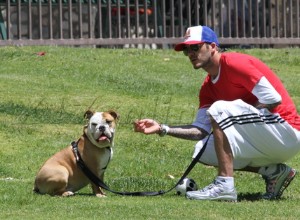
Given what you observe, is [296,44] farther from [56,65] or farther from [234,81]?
[234,81]

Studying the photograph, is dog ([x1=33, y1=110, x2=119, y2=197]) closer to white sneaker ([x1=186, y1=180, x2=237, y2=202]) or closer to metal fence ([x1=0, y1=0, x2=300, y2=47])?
white sneaker ([x1=186, y1=180, x2=237, y2=202])

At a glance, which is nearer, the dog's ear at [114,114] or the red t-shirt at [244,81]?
the red t-shirt at [244,81]

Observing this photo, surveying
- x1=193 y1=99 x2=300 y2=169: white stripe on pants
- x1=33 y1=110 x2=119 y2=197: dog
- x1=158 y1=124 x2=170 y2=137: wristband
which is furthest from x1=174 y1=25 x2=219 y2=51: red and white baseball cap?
x1=33 y1=110 x2=119 y2=197: dog

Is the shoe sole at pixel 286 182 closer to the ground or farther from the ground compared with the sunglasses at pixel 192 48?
closer to the ground

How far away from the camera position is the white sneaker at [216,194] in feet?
28.0

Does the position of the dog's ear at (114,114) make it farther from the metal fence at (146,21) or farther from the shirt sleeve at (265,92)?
the metal fence at (146,21)

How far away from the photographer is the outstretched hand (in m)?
8.45

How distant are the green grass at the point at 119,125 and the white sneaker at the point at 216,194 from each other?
120mm

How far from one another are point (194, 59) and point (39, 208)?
5.73ft

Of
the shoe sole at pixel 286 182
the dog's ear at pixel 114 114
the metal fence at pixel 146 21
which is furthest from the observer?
the metal fence at pixel 146 21

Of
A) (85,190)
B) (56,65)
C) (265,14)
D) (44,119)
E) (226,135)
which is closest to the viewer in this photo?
(226,135)

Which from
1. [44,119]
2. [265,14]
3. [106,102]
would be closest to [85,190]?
[44,119]

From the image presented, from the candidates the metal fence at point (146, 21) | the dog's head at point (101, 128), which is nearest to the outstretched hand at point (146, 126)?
the dog's head at point (101, 128)

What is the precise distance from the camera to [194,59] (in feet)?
28.7
